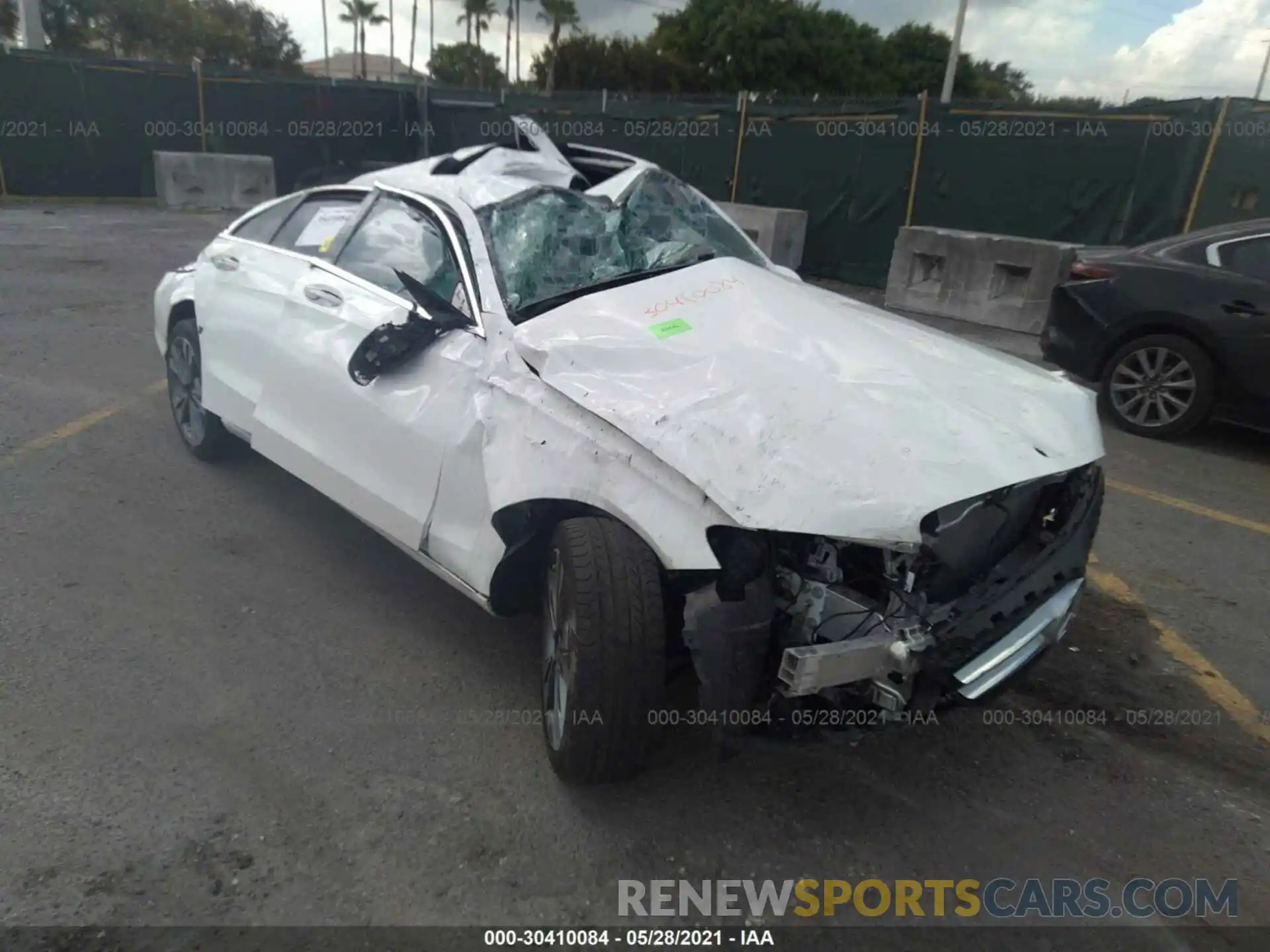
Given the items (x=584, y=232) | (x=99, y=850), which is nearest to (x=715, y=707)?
(x=99, y=850)

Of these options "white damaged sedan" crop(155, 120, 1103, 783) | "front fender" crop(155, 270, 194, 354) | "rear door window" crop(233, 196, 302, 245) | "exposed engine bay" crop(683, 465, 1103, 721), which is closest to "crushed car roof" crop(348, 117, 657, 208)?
"white damaged sedan" crop(155, 120, 1103, 783)

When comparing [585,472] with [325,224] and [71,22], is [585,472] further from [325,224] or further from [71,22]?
[71,22]

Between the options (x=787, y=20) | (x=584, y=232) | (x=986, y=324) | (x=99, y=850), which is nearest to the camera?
(x=99, y=850)

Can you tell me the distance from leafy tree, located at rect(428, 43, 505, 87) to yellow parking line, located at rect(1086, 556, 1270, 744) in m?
65.3

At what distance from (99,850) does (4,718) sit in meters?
0.79

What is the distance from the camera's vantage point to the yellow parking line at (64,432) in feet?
16.4

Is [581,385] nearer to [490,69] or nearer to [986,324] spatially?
[986,324]

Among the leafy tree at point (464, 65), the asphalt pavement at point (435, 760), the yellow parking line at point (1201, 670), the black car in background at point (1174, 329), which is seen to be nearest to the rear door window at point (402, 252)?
the asphalt pavement at point (435, 760)

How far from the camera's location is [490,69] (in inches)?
A: 2601

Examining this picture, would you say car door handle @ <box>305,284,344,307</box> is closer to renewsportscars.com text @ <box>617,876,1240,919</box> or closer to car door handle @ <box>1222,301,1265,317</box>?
renewsportscars.com text @ <box>617,876,1240,919</box>

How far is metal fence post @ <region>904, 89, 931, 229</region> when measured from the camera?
1124cm

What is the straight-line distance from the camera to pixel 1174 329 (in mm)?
6195

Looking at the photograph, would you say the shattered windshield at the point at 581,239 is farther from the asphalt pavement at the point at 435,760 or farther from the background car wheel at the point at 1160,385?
the background car wheel at the point at 1160,385

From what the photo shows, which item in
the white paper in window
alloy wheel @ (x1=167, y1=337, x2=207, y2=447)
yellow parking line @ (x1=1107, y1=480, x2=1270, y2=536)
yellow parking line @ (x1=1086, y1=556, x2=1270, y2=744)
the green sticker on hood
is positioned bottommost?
yellow parking line @ (x1=1086, y1=556, x2=1270, y2=744)
